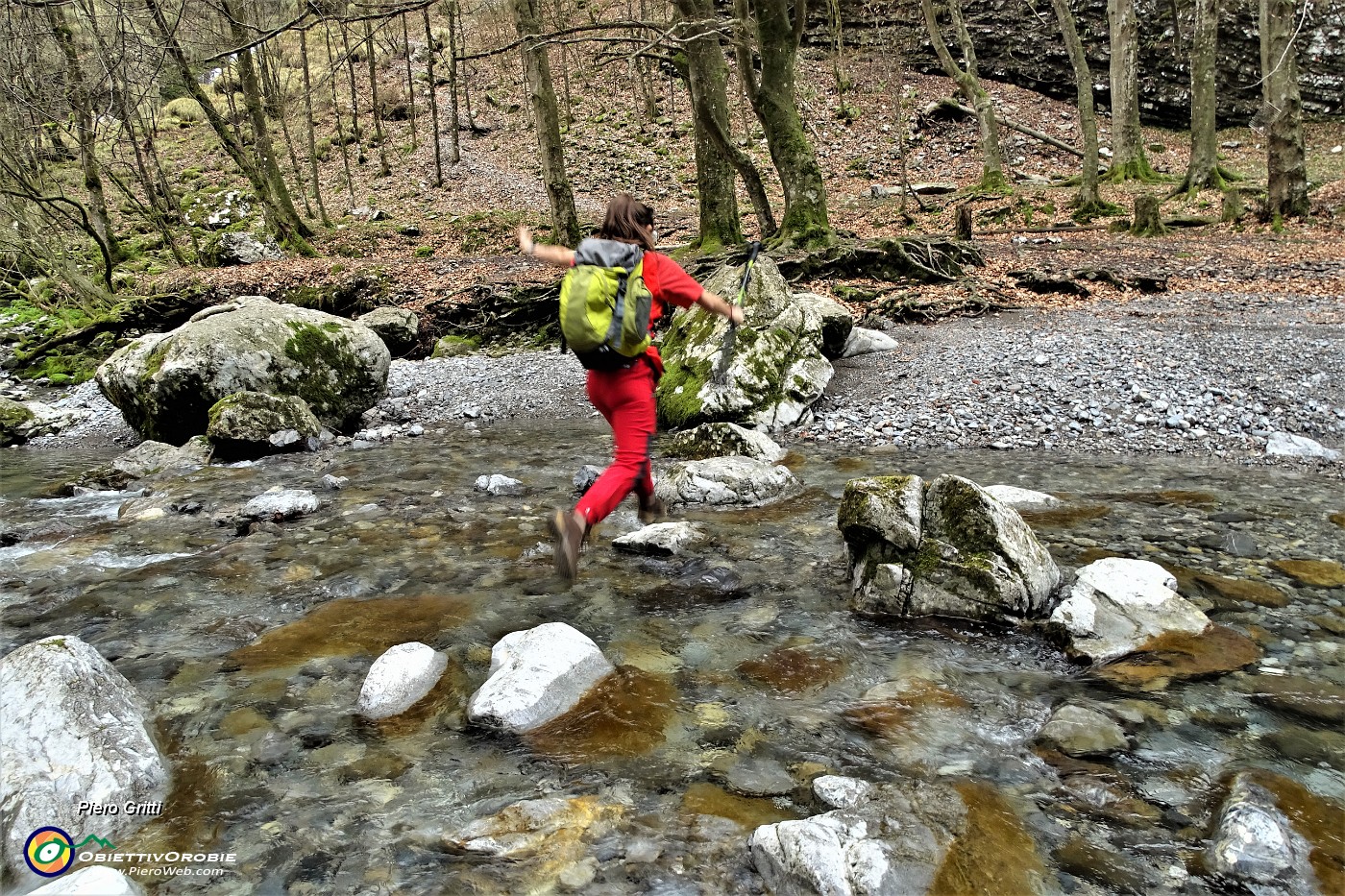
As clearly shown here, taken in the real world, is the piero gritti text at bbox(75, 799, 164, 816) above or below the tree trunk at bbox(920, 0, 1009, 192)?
below

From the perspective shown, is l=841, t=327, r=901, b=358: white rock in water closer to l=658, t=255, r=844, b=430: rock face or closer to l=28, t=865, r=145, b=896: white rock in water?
l=658, t=255, r=844, b=430: rock face

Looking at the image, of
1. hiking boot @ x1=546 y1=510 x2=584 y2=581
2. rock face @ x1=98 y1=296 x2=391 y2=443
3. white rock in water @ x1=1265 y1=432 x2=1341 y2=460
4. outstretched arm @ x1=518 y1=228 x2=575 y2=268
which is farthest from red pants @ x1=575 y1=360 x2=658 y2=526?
rock face @ x1=98 y1=296 x2=391 y2=443

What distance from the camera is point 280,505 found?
6949mm

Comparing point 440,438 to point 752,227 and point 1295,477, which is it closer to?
point 1295,477

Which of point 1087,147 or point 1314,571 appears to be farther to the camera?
point 1087,147

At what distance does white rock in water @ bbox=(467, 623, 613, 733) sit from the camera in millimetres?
3590

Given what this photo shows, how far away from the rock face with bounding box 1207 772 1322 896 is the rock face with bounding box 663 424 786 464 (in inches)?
220

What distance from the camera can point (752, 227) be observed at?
65.4ft

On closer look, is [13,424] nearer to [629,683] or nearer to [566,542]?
[566,542]

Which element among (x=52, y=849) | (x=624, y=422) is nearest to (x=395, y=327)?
(x=624, y=422)

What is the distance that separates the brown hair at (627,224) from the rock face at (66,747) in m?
3.45

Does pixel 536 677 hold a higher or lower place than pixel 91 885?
lower

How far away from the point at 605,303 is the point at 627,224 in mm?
634


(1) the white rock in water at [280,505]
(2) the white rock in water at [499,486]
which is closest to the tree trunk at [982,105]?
(2) the white rock in water at [499,486]
